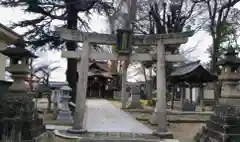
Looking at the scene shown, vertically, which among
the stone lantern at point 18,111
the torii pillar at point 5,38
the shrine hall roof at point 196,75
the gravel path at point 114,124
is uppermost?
the torii pillar at point 5,38

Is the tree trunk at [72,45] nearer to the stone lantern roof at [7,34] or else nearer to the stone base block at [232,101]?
the stone lantern roof at [7,34]

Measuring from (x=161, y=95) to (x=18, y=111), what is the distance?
4957 millimetres

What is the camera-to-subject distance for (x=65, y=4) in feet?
45.1

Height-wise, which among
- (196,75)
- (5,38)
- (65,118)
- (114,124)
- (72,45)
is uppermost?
(72,45)

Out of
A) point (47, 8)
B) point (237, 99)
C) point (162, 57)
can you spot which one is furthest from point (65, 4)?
point (237, 99)

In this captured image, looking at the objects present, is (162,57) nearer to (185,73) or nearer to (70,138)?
(70,138)

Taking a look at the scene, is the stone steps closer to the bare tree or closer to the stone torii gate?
the stone torii gate

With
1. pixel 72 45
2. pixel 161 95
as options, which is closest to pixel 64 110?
pixel 72 45

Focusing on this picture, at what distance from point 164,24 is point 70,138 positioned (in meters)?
15.3

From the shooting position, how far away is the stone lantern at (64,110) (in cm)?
1211

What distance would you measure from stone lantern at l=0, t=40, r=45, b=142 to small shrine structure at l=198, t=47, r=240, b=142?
4.85 m

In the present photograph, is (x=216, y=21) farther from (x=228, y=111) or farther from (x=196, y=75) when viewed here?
(x=228, y=111)

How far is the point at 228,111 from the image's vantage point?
22.6 feet

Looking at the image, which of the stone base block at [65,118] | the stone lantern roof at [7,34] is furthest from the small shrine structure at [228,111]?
the stone lantern roof at [7,34]
